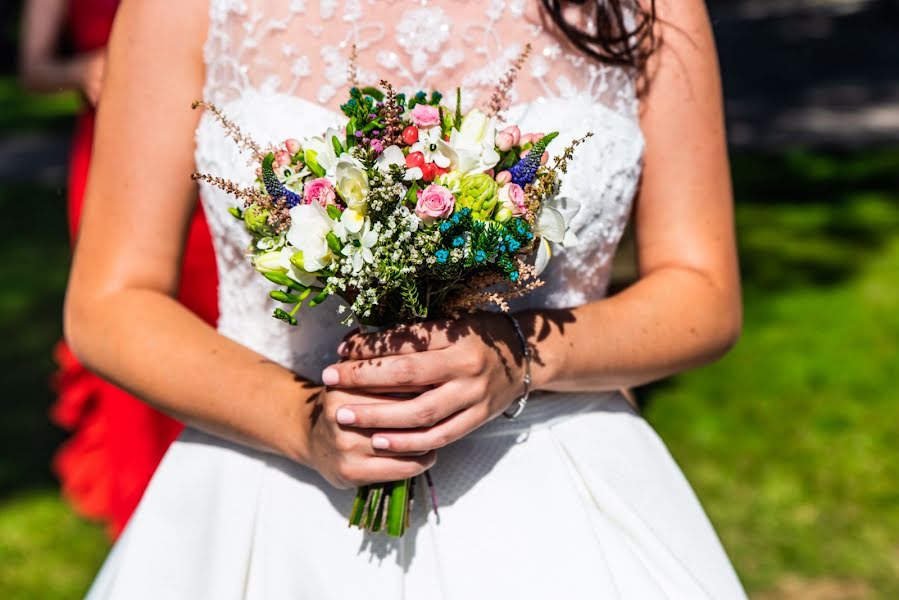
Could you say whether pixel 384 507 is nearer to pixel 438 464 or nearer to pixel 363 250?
pixel 438 464

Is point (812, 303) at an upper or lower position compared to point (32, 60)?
lower

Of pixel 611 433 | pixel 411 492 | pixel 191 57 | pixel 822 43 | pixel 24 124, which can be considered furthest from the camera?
pixel 822 43

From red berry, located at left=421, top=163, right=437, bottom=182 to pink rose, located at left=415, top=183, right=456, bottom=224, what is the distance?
0.04 meters

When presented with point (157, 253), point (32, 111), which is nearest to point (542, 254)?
point (157, 253)

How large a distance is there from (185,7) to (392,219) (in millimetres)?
809

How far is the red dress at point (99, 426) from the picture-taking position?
3.92 meters

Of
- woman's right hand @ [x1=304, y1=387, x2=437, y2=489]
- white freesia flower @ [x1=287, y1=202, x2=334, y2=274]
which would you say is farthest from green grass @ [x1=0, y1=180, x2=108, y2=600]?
white freesia flower @ [x1=287, y1=202, x2=334, y2=274]

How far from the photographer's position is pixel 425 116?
168 centimetres

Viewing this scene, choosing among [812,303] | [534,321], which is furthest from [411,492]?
[812,303]

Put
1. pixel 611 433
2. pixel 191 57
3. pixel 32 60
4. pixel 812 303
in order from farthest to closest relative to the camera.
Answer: pixel 812 303, pixel 32 60, pixel 611 433, pixel 191 57

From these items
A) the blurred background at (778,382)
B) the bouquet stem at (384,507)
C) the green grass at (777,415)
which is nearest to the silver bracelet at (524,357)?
the bouquet stem at (384,507)

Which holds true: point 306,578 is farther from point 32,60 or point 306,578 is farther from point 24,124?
point 24,124

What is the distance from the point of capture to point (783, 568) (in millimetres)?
4430

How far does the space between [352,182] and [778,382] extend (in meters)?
4.91
